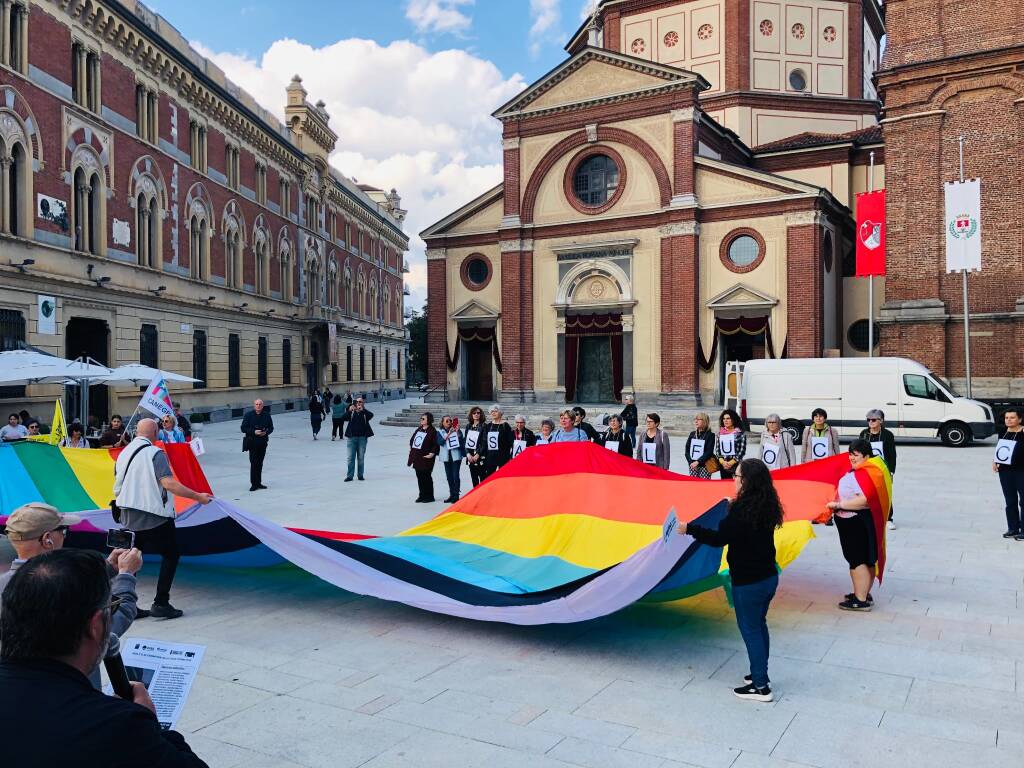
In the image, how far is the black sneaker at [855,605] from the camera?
744 cm

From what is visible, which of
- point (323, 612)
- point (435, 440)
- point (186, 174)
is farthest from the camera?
point (186, 174)

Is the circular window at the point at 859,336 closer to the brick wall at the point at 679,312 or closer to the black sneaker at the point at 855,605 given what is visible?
the brick wall at the point at 679,312

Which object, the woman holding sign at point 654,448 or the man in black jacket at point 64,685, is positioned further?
the woman holding sign at point 654,448

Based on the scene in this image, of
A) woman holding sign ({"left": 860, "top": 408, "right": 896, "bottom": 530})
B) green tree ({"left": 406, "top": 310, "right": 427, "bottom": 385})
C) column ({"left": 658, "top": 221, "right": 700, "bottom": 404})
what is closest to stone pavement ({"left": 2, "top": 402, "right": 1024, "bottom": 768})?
woman holding sign ({"left": 860, "top": 408, "right": 896, "bottom": 530})

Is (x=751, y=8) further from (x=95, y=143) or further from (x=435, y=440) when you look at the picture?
(x=435, y=440)

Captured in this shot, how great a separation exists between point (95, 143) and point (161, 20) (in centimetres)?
721

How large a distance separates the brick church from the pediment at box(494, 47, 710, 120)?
0.30 ft

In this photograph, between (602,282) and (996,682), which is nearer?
(996,682)

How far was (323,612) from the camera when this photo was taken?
291 inches

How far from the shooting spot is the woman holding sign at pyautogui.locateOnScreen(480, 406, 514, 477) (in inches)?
546

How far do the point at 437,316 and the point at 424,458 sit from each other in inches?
948

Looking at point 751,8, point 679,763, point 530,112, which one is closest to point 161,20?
point 530,112

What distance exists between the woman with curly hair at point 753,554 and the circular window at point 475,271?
31.9 meters

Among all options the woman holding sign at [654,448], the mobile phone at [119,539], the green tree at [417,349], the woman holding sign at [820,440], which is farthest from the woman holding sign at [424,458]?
the green tree at [417,349]
